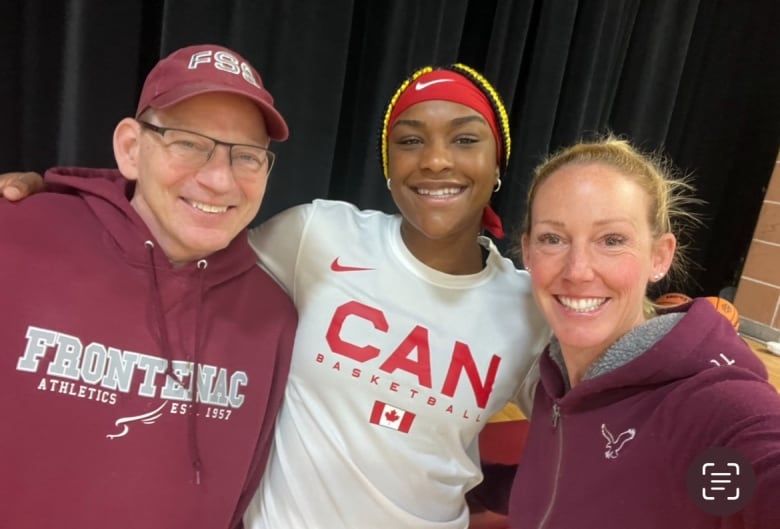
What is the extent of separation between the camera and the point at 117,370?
94 cm

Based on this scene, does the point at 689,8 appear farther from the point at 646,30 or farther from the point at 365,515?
the point at 365,515

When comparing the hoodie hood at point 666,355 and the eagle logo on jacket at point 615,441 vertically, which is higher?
the hoodie hood at point 666,355

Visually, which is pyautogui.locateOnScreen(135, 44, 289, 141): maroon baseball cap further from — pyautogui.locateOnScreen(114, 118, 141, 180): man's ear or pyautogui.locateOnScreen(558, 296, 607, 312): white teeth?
pyautogui.locateOnScreen(558, 296, 607, 312): white teeth

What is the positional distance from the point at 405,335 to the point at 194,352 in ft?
1.31

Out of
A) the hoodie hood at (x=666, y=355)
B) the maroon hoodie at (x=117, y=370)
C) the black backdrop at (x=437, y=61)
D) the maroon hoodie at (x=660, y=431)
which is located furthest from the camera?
the black backdrop at (x=437, y=61)

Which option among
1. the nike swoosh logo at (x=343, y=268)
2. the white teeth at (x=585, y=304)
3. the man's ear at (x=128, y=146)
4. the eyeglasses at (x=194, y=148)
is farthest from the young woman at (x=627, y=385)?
the man's ear at (x=128, y=146)

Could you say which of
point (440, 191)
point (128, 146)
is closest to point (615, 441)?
point (440, 191)

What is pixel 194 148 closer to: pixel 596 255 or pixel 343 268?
pixel 343 268

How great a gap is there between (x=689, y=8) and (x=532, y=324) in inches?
64.9

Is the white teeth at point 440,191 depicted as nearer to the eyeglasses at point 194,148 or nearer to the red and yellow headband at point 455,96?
the red and yellow headband at point 455,96

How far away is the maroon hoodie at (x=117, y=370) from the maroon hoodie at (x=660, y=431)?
1.87ft

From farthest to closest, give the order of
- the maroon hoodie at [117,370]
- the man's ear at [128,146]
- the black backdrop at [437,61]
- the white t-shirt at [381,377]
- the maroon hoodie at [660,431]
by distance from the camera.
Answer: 1. the black backdrop at [437,61]
2. the white t-shirt at [381,377]
3. the man's ear at [128,146]
4. the maroon hoodie at [117,370]
5. the maroon hoodie at [660,431]

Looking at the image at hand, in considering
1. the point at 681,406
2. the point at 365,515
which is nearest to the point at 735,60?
the point at 681,406

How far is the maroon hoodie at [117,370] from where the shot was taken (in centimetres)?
89
